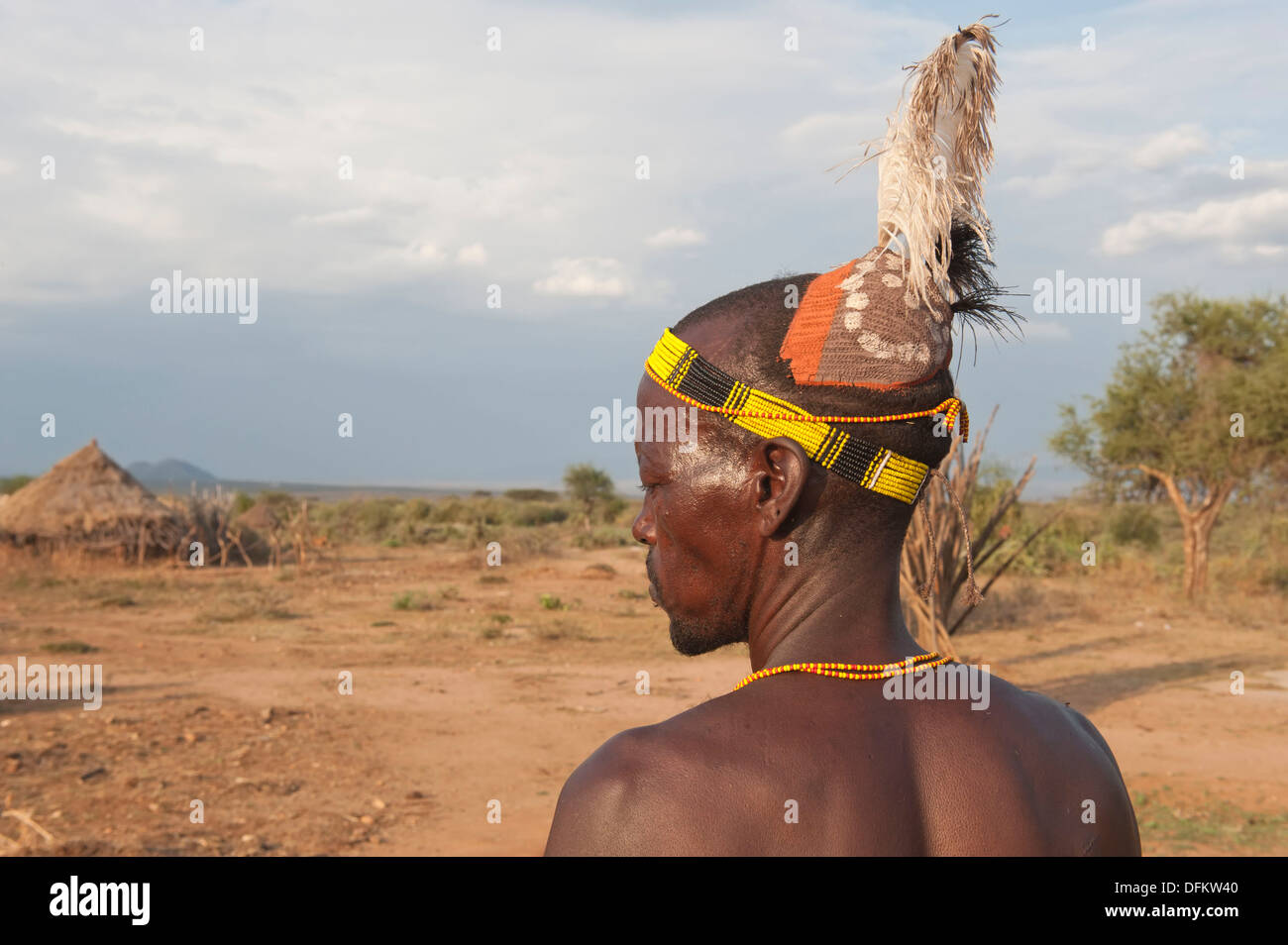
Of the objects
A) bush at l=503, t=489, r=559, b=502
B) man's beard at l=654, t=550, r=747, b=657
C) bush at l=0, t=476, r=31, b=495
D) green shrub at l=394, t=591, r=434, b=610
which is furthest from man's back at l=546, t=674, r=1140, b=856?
bush at l=503, t=489, r=559, b=502

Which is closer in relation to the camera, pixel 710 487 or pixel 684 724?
pixel 684 724

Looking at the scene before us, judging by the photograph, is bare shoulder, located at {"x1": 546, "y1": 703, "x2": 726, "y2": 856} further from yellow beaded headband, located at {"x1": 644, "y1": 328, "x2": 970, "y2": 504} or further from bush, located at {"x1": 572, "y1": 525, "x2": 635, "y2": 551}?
bush, located at {"x1": 572, "y1": 525, "x2": 635, "y2": 551}

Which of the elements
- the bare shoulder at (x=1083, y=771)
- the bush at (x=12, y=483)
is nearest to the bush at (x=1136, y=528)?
the bare shoulder at (x=1083, y=771)

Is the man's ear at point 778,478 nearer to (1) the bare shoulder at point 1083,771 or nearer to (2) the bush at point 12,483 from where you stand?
(1) the bare shoulder at point 1083,771

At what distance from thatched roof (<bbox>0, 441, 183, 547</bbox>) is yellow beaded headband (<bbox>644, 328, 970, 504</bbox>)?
2080cm

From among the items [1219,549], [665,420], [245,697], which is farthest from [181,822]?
[1219,549]

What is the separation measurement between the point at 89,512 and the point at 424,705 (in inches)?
535

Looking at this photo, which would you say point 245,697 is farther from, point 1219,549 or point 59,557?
point 1219,549

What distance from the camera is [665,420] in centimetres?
149

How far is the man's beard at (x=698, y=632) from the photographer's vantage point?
60.9 inches

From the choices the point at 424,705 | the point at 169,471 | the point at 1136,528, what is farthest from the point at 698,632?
the point at 169,471

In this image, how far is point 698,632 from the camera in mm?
1554

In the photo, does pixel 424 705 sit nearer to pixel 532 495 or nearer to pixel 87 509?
pixel 87 509
